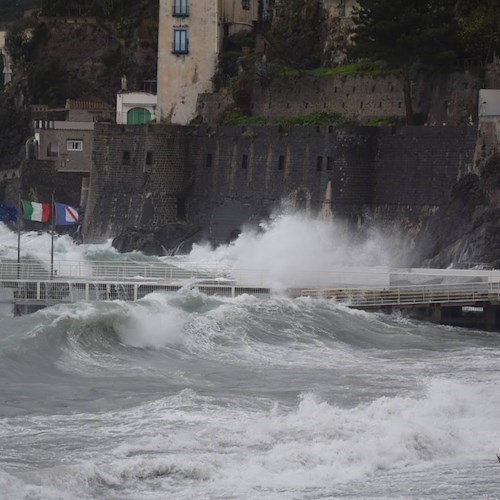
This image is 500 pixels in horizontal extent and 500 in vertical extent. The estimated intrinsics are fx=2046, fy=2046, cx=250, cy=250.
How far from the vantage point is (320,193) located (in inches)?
2726

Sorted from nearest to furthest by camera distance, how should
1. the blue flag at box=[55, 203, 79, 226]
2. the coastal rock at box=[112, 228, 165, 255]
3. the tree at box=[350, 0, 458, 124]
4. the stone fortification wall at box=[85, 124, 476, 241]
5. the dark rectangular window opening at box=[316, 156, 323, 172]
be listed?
the blue flag at box=[55, 203, 79, 226], the stone fortification wall at box=[85, 124, 476, 241], the tree at box=[350, 0, 458, 124], the dark rectangular window opening at box=[316, 156, 323, 172], the coastal rock at box=[112, 228, 165, 255]

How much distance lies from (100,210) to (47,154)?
9172mm

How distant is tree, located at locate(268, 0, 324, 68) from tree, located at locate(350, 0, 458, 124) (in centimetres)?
724

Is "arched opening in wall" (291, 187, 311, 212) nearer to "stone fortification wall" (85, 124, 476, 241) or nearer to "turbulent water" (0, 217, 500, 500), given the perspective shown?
"stone fortification wall" (85, 124, 476, 241)

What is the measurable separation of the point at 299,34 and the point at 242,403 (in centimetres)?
3922

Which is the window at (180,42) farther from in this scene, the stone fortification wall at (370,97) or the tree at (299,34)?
the tree at (299,34)

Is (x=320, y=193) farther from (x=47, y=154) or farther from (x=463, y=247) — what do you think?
(x=47, y=154)

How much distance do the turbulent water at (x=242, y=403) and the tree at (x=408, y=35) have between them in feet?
47.0

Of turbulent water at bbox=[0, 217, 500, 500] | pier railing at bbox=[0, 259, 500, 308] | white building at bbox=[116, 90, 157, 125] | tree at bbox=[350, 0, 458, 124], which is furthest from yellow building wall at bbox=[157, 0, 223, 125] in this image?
turbulent water at bbox=[0, 217, 500, 500]

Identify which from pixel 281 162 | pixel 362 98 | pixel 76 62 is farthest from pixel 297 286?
pixel 76 62

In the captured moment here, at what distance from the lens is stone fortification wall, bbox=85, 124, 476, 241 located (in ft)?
220

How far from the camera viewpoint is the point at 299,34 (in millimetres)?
78250

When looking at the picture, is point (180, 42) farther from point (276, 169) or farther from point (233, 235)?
point (233, 235)

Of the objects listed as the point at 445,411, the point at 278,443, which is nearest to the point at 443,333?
the point at 445,411
